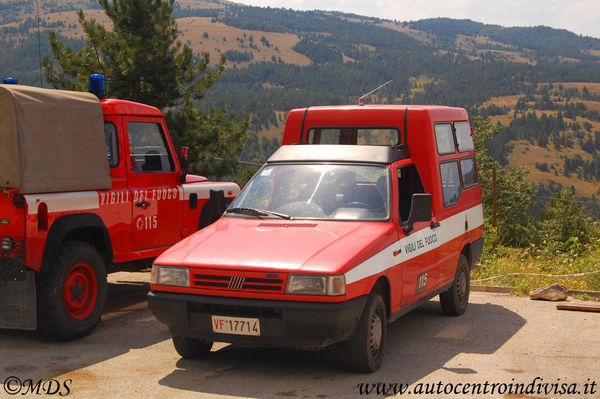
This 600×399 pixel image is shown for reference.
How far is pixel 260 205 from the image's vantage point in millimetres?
7414

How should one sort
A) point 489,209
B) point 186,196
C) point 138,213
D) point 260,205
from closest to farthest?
point 260,205, point 138,213, point 186,196, point 489,209

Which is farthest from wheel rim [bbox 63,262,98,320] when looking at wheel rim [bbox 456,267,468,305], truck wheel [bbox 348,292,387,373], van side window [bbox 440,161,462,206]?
wheel rim [bbox 456,267,468,305]

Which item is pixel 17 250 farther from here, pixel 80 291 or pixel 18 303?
pixel 80 291

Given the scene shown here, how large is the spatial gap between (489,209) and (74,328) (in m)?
52.7

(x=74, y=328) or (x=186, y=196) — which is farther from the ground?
(x=186, y=196)

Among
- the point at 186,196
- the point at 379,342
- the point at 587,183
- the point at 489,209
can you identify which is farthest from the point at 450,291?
the point at 587,183

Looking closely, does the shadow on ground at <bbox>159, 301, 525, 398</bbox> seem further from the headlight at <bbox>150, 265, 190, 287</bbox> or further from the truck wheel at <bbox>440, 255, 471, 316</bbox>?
the headlight at <bbox>150, 265, 190, 287</bbox>

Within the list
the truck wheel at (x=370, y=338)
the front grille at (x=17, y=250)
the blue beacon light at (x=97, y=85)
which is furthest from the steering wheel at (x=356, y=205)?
the blue beacon light at (x=97, y=85)

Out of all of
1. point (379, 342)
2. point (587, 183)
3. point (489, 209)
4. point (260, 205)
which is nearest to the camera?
point (379, 342)

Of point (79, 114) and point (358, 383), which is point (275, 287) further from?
point (79, 114)

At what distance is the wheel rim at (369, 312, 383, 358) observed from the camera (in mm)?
6527

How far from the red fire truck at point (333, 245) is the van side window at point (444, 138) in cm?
2

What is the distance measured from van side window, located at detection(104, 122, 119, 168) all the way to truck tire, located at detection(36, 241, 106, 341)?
1.19 metres

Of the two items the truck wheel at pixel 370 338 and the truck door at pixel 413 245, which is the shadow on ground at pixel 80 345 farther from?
the truck door at pixel 413 245
